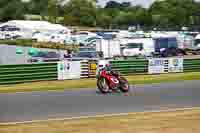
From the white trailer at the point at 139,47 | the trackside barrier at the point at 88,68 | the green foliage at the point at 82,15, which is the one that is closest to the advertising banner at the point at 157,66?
the trackside barrier at the point at 88,68

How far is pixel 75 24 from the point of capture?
99812 mm

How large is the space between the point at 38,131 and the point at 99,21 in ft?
296

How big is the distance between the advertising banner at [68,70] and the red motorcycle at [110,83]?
554 centimetres

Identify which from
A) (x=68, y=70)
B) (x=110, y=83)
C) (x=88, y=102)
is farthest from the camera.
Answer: (x=68, y=70)

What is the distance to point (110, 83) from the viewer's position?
17438mm

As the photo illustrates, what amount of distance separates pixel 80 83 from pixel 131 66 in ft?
14.7

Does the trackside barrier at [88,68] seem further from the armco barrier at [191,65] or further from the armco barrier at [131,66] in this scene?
the armco barrier at [191,65]

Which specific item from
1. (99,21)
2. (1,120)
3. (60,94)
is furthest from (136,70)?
(99,21)

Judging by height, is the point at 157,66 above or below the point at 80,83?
above

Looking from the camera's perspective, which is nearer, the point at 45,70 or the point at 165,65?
the point at 45,70

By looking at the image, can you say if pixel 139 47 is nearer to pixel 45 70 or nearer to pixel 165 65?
pixel 165 65

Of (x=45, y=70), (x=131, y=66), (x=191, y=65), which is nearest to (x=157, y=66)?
(x=131, y=66)

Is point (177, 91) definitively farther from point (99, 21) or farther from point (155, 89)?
point (99, 21)

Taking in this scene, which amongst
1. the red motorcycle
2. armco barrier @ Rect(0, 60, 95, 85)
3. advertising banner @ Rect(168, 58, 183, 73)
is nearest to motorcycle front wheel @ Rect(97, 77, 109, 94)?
the red motorcycle
